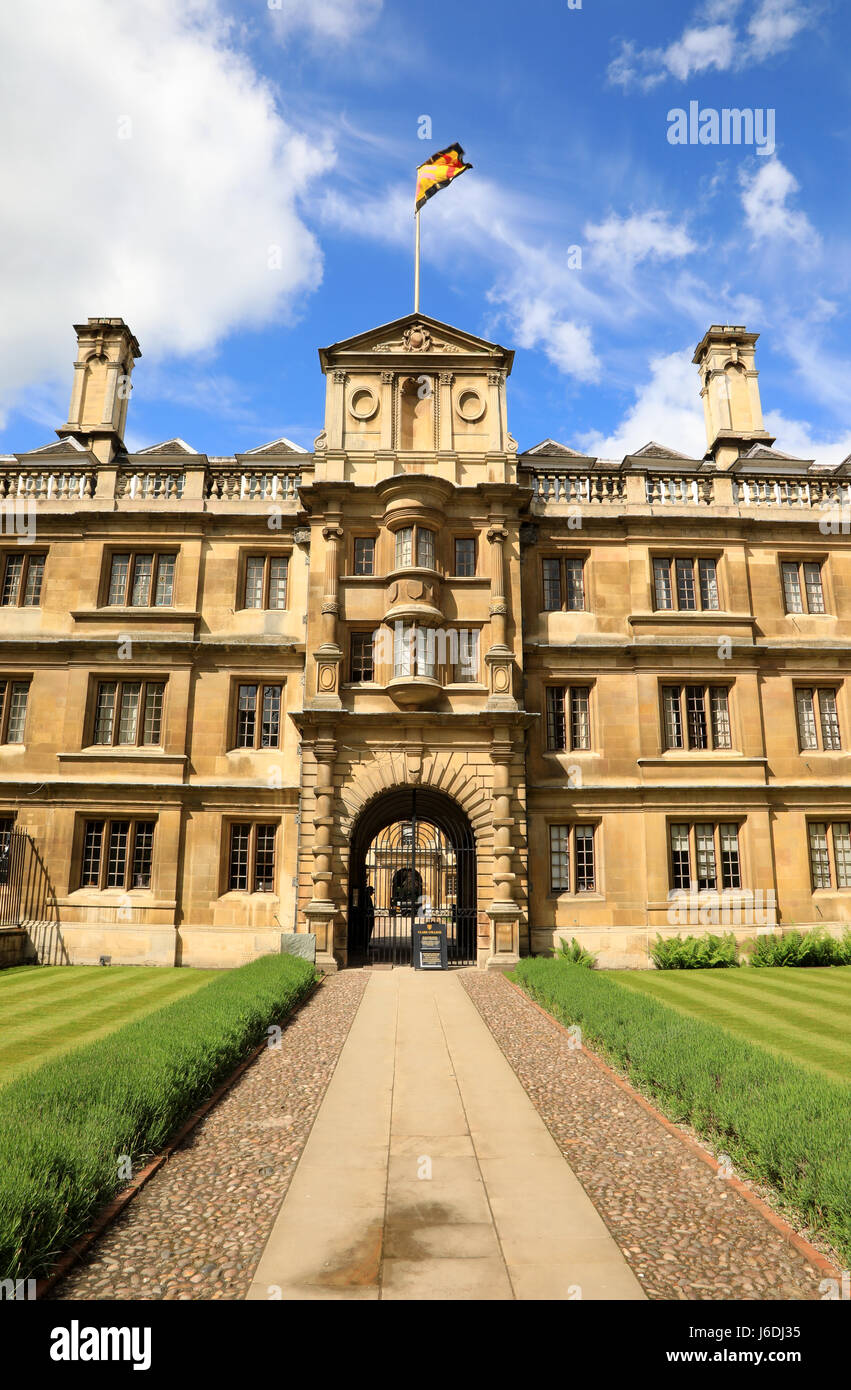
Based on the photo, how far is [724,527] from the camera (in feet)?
82.4

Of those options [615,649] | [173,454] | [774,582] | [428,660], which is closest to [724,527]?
[774,582]

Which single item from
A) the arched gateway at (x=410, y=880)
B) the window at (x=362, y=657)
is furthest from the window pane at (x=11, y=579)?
the arched gateway at (x=410, y=880)

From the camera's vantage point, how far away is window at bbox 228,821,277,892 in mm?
23250

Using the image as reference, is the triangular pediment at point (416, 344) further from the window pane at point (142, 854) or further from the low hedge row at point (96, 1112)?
the low hedge row at point (96, 1112)

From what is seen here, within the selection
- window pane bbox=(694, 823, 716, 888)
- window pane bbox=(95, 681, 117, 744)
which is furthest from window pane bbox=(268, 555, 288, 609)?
window pane bbox=(694, 823, 716, 888)

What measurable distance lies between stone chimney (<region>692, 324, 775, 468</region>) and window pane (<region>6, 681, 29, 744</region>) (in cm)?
2488

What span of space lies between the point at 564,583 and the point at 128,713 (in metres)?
14.2

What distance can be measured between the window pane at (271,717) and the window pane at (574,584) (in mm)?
9683

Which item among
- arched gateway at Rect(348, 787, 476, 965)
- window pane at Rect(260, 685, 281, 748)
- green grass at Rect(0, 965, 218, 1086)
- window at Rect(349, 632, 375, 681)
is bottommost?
green grass at Rect(0, 965, 218, 1086)

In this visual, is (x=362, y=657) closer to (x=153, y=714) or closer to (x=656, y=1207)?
(x=153, y=714)

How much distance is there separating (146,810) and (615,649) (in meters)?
14.9

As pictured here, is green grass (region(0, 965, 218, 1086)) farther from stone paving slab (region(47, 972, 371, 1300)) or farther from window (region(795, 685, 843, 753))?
window (region(795, 685, 843, 753))

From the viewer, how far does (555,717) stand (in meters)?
24.2
